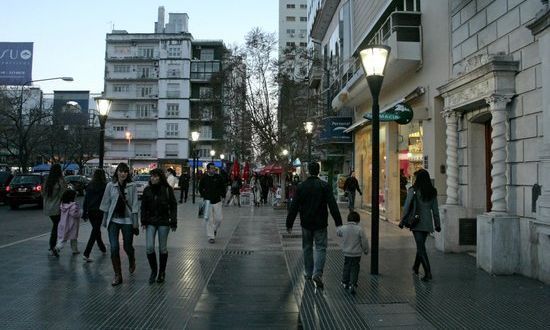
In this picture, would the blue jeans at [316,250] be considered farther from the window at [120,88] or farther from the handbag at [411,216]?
the window at [120,88]

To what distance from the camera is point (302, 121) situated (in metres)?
22.6

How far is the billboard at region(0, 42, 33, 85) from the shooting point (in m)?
21.9

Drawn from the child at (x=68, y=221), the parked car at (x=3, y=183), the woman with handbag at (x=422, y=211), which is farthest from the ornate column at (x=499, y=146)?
the parked car at (x=3, y=183)

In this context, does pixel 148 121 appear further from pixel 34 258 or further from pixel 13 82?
pixel 34 258

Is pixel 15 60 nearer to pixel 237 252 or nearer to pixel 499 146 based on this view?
pixel 237 252

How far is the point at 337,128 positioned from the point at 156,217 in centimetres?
1686

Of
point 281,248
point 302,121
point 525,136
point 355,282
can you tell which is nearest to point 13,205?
point 302,121

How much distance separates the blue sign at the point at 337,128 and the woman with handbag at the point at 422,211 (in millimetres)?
15397

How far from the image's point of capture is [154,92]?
7144 centimetres

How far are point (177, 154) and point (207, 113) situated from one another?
48.5 metres

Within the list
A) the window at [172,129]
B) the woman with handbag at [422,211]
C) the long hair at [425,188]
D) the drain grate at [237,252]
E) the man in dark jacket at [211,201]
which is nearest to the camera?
the woman with handbag at [422,211]

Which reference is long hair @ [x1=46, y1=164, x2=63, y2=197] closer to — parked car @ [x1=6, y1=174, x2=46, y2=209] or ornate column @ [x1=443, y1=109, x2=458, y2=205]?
ornate column @ [x1=443, y1=109, x2=458, y2=205]

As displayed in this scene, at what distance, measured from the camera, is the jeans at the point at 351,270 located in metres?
6.69

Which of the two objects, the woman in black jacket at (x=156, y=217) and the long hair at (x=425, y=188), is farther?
the long hair at (x=425, y=188)
